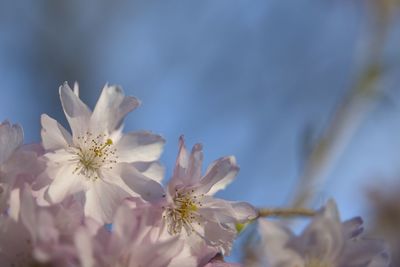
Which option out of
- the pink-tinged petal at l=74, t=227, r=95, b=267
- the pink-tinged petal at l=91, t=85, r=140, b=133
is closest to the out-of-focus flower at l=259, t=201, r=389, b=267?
the pink-tinged petal at l=74, t=227, r=95, b=267

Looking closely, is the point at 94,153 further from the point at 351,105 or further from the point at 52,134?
the point at 351,105

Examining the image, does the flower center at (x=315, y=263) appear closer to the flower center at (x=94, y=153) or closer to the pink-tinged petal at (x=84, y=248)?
the pink-tinged petal at (x=84, y=248)

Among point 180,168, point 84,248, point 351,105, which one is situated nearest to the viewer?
point 84,248

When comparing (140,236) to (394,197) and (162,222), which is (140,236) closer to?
(162,222)

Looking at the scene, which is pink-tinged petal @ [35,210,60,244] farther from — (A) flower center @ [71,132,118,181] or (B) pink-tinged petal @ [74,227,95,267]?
(A) flower center @ [71,132,118,181]

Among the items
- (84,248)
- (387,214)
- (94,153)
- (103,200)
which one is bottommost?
(84,248)

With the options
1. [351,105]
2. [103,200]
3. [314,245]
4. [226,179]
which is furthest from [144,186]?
Answer: [351,105]

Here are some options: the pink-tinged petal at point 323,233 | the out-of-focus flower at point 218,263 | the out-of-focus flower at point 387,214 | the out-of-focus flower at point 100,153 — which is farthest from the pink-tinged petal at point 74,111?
the out-of-focus flower at point 387,214
